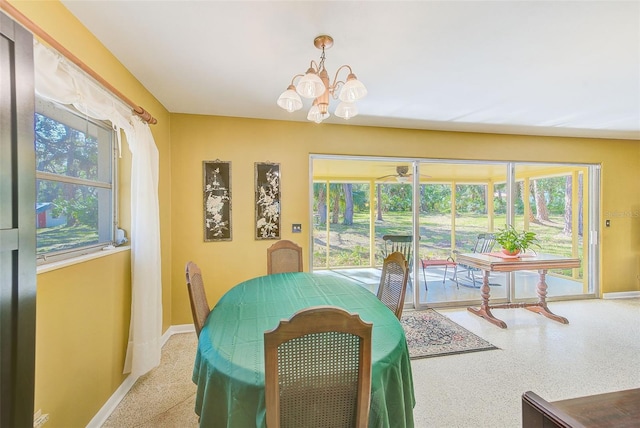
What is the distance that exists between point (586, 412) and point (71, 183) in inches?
102

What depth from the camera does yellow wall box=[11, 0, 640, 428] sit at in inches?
58.5

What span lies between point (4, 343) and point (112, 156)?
1561mm

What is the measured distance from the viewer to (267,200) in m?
3.39

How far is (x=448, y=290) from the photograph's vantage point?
4199 mm

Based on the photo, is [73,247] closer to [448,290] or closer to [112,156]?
[112,156]

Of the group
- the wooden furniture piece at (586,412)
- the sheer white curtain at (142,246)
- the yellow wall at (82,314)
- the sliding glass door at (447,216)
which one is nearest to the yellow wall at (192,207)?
the yellow wall at (82,314)

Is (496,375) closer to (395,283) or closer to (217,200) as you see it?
(395,283)

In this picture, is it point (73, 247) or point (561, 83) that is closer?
point (73, 247)

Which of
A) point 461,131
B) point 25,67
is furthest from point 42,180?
point 461,131

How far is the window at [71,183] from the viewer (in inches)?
57.7

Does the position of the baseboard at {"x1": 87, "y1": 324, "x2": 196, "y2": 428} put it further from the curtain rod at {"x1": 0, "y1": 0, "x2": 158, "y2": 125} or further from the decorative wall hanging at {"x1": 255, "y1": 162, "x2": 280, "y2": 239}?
the curtain rod at {"x1": 0, "y1": 0, "x2": 158, "y2": 125}

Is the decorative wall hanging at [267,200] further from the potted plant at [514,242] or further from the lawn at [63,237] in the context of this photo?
the potted plant at [514,242]

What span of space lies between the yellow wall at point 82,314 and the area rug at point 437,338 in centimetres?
247

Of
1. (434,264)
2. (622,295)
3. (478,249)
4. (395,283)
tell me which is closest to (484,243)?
(478,249)
